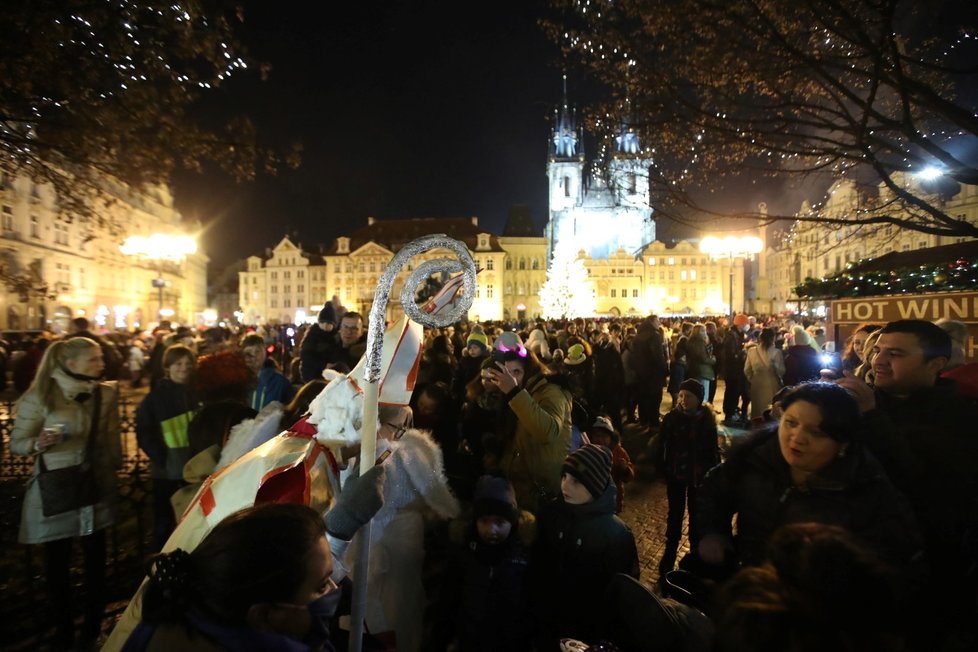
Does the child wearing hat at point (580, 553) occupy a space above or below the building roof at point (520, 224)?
below

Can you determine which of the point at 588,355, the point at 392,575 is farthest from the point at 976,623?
the point at 588,355

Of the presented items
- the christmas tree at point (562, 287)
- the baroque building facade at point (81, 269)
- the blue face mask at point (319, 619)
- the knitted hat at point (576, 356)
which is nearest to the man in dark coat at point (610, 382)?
the knitted hat at point (576, 356)

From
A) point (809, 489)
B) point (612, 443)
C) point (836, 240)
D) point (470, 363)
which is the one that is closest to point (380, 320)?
point (809, 489)

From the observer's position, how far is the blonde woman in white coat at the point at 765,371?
7.98 m

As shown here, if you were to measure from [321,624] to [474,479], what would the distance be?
8.16 feet

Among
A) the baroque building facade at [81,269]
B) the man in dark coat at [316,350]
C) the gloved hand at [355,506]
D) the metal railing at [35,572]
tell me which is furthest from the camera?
the baroque building facade at [81,269]

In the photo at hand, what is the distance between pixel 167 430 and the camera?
3984 mm

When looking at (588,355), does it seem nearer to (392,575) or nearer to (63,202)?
(392,575)

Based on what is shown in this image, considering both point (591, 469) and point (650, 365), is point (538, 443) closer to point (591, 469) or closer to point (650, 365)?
point (591, 469)

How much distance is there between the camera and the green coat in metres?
3.13

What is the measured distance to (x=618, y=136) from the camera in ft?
22.4

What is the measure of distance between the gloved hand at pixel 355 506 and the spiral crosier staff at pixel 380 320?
0.06 m

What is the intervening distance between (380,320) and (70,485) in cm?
300

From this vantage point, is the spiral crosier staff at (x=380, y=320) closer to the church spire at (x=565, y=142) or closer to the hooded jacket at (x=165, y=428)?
the hooded jacket at (x=165, y=428)
